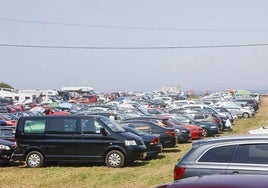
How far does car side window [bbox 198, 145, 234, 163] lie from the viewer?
8.39 metres

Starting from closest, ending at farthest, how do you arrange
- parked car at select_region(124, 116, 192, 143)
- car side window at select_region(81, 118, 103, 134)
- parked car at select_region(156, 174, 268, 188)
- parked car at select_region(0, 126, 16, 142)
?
1. parked car at select_region(156, 174, 268, 188)
2. car side window at select_region(81, 118, 103, 134)
3. parked car at select_region(0, 126, 16, 142)
4. parked car at select_region(124, 116, 192, 143)

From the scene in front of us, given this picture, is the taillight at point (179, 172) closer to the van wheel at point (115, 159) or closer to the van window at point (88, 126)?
the van wheel at point (115, 159)

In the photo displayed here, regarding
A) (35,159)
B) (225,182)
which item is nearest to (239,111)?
(35,159)

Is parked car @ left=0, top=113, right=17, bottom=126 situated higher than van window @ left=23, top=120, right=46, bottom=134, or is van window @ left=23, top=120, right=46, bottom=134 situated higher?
van window @ left=23, top=120, right=46, bottom=134

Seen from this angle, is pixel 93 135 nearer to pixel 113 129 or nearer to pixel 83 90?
pixel 113 129

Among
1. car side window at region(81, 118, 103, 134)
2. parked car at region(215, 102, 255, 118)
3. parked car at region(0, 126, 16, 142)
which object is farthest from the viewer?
parked car at region(215, 102, 255, 118)

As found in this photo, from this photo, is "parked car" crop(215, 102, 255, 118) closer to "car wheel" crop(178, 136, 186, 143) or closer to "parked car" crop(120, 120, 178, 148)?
"car wheel" crop(178, 136, 186, 143)

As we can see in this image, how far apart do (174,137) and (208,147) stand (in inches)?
558

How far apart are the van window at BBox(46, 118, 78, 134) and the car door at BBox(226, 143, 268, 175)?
9898 mm

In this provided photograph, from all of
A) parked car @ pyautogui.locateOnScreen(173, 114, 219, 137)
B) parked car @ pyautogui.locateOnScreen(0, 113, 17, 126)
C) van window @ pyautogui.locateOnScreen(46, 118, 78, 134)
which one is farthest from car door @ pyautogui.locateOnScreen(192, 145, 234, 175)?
parked car @ pyautogui.locateOnScreen(0, 113, 17, 126)

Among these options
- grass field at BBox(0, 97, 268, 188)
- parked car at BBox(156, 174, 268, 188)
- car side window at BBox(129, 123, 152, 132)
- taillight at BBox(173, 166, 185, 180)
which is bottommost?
grass field at BBox(0, 97, 268, 188)

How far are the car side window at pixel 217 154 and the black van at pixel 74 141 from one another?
8.86 m

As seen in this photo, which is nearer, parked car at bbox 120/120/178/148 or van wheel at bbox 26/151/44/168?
van wheel at bbox 26/151/44/168

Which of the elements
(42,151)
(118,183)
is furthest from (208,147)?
(42,151)
